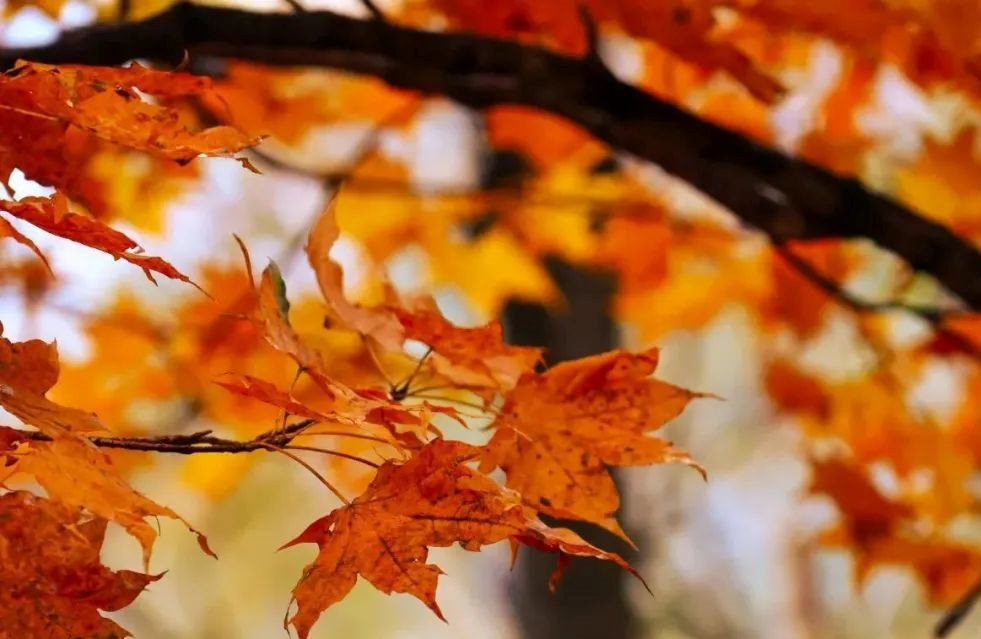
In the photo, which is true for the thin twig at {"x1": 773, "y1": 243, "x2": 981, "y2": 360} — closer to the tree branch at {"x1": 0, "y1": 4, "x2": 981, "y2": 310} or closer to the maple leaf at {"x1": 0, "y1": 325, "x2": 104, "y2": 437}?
the tree branch at {"x1": 0, "y1": 4, "x2": 981, "y2": 310}

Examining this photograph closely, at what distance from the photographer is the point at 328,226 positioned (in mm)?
421

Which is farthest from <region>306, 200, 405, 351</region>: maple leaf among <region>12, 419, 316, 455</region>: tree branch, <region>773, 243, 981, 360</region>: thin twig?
<region>773, 243, 981, 360</region>: thin twig

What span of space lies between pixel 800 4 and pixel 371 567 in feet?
1.34

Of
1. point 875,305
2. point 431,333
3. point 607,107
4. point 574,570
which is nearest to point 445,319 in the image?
point 431,333

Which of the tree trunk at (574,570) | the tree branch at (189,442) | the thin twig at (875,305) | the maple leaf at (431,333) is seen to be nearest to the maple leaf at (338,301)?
the maple leaf at (431,333)

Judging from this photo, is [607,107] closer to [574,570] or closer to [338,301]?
[338,301]

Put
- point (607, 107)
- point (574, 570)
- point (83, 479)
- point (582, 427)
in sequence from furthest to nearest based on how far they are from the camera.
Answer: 1. point (574, 570)
2. point (607, 107)
3. point (582, 427)
4. point (83, 479)

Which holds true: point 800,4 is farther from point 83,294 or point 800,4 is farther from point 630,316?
point 83,294

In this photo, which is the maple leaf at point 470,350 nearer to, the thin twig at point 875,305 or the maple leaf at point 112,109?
the maple leaf at point 112,109

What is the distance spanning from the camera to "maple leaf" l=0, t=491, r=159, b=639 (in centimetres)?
28

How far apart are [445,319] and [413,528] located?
0.38 feet

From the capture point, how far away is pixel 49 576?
11.3 inches

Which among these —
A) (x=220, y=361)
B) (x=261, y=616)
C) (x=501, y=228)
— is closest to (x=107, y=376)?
(x=220, y=361)

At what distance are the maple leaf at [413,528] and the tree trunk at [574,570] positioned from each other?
0.82 m
